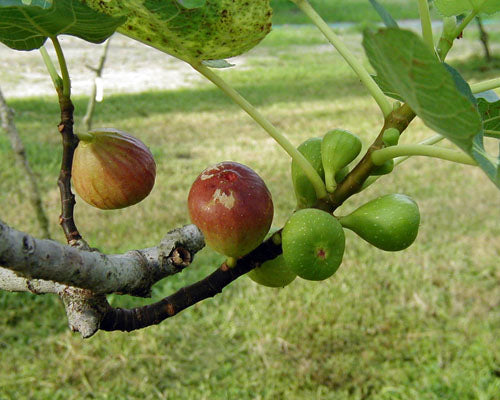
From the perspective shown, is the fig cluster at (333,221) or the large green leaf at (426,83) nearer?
the large green leaf at (426,83)

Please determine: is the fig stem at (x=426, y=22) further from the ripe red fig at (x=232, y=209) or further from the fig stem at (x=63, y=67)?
the fig stem at (x=63, y=67)

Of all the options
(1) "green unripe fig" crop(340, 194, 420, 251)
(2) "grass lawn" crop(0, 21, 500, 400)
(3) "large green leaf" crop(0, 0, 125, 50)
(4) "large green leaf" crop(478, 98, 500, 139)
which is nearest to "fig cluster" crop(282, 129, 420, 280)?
(1) "green unripe fig" crop(340, 194, 420, 251)

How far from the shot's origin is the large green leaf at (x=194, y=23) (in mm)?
470

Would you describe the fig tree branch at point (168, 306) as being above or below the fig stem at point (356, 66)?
below

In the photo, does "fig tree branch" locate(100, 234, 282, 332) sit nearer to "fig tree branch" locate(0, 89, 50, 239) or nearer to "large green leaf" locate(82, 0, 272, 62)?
"large green leaf" locate(82, 0, 272, 62)

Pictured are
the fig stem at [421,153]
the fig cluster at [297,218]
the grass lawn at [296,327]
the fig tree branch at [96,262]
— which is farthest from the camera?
the grass lawn at [296,327]

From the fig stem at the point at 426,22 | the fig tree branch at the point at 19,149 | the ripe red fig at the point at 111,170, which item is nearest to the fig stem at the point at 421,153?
the fig stem at the point at 426,22

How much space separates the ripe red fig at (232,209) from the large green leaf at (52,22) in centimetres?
18

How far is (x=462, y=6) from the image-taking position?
0.56 metres

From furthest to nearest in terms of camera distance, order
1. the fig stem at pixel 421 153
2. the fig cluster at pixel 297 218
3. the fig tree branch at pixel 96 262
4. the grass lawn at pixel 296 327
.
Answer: the grass lawn at pixel 296 327 → the fig cluster at pixel 297 218 → the fig stem at pixel 421 153 → the fig tree branch at pixel 96 262

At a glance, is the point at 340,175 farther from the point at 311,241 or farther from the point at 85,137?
the point at 85,137

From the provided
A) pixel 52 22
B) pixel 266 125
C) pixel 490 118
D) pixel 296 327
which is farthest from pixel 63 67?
pixel 296 327

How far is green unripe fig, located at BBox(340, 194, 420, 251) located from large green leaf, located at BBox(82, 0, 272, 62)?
20cm

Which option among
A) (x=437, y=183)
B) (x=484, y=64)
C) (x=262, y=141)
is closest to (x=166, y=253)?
(x=437, y=183)
